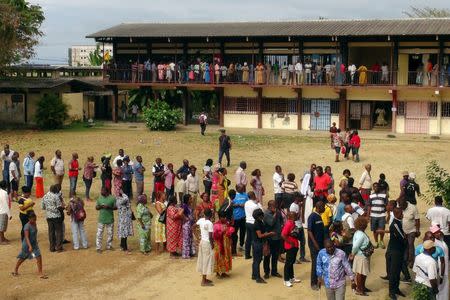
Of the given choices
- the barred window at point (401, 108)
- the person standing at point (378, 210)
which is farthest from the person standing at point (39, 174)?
the barred window at point (401, 108)

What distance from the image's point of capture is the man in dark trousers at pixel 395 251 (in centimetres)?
1212

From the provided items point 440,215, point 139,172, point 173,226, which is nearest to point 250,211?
point 173,226

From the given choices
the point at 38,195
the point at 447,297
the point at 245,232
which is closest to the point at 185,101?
the point at 38,195

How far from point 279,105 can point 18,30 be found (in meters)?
15.0

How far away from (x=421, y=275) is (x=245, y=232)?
5224 mm

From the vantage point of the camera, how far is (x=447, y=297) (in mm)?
11578

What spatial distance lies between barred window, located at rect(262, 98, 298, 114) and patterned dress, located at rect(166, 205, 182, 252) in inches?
883

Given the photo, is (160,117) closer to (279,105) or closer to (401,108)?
(279,105)

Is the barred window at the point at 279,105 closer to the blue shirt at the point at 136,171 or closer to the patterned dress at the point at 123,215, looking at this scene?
the blue shirt at the point at 136,171

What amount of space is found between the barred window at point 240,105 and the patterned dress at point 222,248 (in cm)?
2411

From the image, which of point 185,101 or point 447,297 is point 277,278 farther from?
point 185,101

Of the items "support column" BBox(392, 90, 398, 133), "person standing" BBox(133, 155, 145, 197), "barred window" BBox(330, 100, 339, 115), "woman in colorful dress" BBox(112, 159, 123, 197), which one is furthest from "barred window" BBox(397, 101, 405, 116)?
"woman in colorful dress" BBox(112, 159, 123, 197)

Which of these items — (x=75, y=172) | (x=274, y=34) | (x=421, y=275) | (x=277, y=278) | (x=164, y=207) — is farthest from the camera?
(x=274, y=34)

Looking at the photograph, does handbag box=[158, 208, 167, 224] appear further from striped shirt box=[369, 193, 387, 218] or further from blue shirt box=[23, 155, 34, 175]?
blue shirt box=[23, 155, 34, 175]
